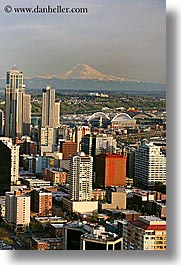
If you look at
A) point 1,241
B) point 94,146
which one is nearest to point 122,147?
point 94,146

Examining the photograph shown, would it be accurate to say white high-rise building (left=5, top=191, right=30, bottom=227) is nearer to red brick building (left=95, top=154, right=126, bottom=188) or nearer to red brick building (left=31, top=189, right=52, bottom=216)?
red brick building (left=31, top=189, right=52, bottom=216)

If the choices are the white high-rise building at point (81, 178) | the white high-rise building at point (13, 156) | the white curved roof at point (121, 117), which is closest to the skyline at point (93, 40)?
the white curved roof at point (121, 117)

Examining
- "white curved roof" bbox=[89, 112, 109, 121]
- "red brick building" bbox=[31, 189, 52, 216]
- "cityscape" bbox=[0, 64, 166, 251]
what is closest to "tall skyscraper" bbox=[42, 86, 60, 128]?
"cityscape" bbox=[0, 64, 166, 251]

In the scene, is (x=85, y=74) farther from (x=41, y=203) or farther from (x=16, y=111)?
(x=41, y=203)

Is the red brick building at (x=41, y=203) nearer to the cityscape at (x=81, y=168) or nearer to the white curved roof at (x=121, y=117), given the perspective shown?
the cityscape at (x=81, y=168)

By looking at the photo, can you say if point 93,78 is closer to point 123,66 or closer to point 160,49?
point 123,66

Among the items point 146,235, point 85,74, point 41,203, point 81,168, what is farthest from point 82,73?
point 146,235
